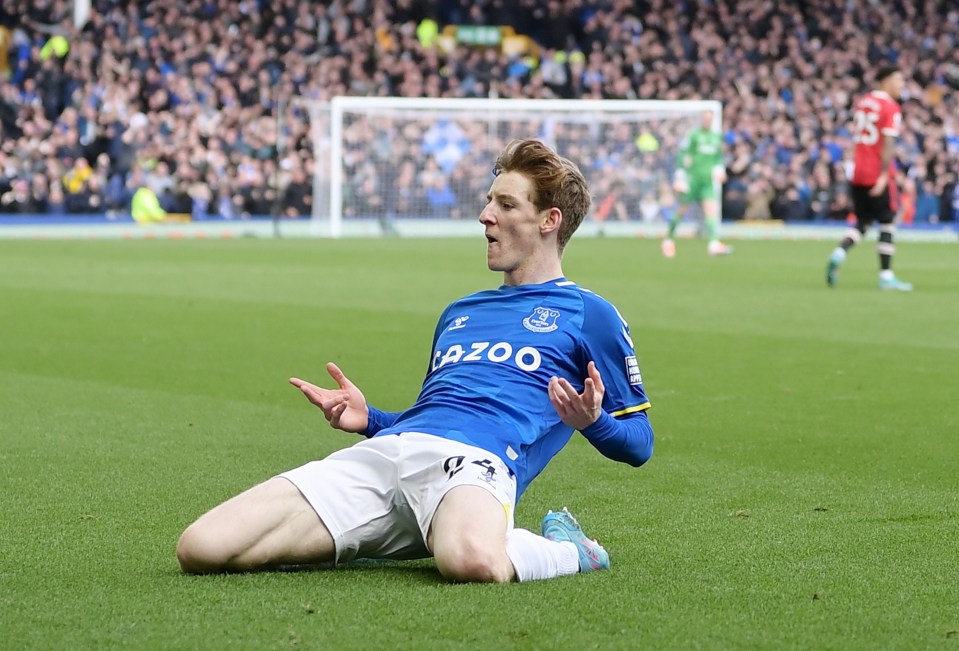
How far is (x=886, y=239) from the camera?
18.2 m

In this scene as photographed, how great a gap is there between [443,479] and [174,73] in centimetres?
3331

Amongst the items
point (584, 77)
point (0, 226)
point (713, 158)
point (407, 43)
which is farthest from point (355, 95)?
point (713, 158)

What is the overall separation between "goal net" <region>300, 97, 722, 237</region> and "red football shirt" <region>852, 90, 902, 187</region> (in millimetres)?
15434

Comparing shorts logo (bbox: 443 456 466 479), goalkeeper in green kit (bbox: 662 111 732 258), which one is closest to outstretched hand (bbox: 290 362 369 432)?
shorts logo (bbox: 443 456 466 479)

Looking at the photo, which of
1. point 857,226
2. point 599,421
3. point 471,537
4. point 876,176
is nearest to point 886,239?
point 857,226

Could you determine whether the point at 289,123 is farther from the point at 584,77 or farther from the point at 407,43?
the point at 584,77

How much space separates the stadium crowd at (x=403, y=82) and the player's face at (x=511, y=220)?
2869cm

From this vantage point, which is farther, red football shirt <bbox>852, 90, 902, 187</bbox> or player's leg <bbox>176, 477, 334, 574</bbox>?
red football shirt <bbox>852, 90, 902, 187</bbox>

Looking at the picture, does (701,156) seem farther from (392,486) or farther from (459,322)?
(392,486)

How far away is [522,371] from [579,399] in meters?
0.54

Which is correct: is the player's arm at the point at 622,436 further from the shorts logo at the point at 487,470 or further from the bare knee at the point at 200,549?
the bare knee at the point at 200,549

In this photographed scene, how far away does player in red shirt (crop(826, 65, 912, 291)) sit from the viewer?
58.2 ft

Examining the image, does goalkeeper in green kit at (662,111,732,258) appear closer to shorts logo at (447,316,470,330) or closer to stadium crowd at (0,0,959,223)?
stadium crowd at (0,0,959,223)

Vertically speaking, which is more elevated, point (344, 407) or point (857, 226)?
point (344, 407)
